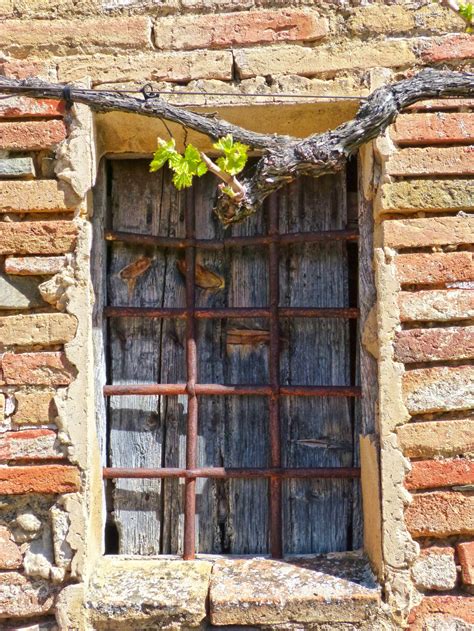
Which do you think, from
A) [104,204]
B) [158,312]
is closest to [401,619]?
[158,312]

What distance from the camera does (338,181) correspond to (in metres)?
2.90

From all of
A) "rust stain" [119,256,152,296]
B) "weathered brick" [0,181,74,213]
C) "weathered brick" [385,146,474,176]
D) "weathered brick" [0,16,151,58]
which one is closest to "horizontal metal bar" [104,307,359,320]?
"rust stain" [119,256,152,296]

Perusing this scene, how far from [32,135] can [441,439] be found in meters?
1.69

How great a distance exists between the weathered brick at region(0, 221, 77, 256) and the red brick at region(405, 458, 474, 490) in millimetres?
1359

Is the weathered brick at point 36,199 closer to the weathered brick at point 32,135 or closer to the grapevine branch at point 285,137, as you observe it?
the weathered brick at point 32,135

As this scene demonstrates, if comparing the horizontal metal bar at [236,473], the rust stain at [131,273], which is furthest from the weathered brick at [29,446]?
the rust stain at [131,273]

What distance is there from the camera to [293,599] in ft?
8.05

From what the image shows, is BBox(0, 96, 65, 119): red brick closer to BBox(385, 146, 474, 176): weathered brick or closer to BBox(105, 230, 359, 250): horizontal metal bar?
BBox(105, 230, 359, 250): horizontal metal bar

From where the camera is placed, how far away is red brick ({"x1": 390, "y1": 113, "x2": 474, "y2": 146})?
2.52 meters

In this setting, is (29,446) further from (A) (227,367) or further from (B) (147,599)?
(A) (227,367)

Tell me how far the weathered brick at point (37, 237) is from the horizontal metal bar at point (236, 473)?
833mm

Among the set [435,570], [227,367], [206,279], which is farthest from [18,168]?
[435,570]

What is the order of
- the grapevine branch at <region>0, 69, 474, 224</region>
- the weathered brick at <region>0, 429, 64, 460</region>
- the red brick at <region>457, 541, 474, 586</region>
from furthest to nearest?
the weathered brick at <region>0, 429, 64, 460</region>
the red brick at <region>457, 541, 474, 586</region>
the grapevine branch at <region>0, 69, 474, 224</region>

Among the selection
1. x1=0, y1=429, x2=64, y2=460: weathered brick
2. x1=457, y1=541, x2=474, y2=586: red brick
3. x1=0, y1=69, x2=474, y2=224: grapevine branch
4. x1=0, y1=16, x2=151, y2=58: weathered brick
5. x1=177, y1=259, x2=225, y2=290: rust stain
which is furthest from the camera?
x1=177, y1=259, x2=225, y2=290: rust stain
